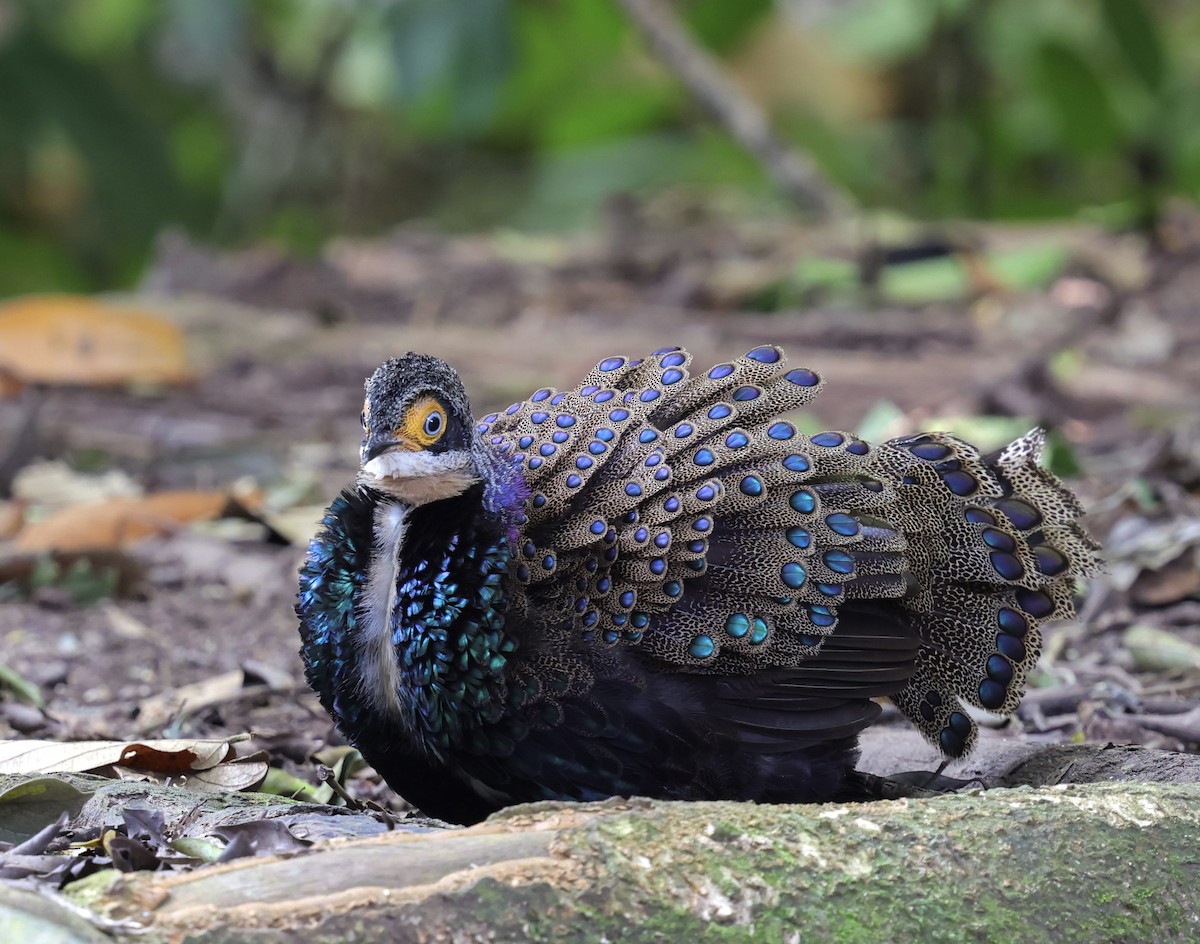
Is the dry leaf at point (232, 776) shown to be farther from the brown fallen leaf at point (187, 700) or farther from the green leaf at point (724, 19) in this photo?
the green leaf at point (724, 19)

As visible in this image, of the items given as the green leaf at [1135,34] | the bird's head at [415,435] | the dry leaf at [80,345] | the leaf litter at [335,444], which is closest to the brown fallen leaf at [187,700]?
the leaf litter at [335,444]

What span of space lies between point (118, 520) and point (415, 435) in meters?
2.84

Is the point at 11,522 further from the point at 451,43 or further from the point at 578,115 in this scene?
the point at 578,115

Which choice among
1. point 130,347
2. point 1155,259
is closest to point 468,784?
point 130,347

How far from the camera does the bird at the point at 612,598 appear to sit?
283 cm

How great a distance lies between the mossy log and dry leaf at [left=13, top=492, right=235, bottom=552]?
3297mm

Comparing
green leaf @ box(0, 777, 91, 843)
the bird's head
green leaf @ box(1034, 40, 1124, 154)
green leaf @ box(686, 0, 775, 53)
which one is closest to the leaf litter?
green leaf @ box(0, 777, 91, 843)

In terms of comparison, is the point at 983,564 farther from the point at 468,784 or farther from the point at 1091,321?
the point at 1091,321

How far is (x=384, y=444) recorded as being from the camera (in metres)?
2.85

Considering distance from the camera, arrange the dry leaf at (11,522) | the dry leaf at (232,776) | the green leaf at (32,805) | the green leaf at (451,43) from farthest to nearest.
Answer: the green leaf at (451,43), the dry leaf at (11,522), the dry leaf at (232,776), the green leaf at (32,805)

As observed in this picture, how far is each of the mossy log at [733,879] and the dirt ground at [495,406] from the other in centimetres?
139

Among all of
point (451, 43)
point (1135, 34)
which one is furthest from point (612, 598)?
point (1135, 34)

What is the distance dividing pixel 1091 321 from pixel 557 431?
6070mm

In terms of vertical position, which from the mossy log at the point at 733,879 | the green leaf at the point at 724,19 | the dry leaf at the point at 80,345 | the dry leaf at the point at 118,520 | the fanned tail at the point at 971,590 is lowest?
the mossy log at the point at 733,879
